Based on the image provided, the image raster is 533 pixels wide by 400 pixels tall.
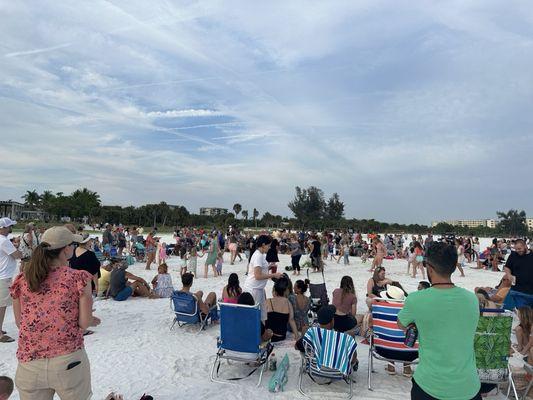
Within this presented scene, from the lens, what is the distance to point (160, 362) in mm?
4766

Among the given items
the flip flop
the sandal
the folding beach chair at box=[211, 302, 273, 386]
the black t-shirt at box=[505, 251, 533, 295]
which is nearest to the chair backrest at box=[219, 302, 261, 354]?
the folding beach chair at box=[211, 302, 273, 386]

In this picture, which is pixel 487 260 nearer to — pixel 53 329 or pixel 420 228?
pixel 53 329

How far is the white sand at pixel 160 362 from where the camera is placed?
13.0 ft

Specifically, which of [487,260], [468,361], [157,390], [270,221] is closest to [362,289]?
[157,390]

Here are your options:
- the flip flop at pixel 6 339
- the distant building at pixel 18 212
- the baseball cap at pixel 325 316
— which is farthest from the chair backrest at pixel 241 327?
the distant building at pixel 18 212

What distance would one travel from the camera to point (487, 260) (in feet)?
54.1

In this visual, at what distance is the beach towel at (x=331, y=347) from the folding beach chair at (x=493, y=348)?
1.19 meters

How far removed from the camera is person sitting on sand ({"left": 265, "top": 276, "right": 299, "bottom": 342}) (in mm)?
4910

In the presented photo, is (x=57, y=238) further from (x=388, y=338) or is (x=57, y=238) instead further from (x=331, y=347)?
(x=388, y=338)

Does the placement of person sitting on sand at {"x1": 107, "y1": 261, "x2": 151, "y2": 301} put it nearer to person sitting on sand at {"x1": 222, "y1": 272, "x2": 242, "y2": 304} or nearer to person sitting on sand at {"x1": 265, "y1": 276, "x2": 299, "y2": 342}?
person sitting on sand at {"x1": 222, "y1": 272, "x2": 242, "y2": 304}

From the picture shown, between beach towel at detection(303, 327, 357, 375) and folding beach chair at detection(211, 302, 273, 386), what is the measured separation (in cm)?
61

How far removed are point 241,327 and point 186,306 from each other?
1.97 metres

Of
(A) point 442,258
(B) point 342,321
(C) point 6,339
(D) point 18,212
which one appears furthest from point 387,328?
(D) point 18,212

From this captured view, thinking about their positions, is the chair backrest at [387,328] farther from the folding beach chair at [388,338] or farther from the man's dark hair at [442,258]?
the man's dark hair at [442,258]
